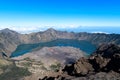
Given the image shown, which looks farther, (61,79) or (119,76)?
(61,79)

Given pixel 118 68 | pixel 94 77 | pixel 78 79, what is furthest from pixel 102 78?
pixel 118 68

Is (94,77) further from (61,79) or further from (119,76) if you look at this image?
(61,79)

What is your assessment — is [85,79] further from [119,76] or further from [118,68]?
[118,68]

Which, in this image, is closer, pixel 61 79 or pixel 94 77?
pixel 94 77

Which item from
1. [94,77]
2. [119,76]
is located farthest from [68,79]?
[119,76]

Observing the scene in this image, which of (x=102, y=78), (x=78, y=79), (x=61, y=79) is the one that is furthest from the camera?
(x=61, y=79)

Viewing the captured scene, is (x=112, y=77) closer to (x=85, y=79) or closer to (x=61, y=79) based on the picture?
(x=85, y=79)

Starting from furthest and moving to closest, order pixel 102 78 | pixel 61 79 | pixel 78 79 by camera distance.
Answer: pixel 61 79 < pixel 78 79 < pixel 102 78
